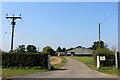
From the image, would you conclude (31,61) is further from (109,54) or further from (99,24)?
(99,24)

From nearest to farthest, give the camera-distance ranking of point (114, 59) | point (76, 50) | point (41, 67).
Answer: point (41, 67), point (114, 59), point (76, 50)

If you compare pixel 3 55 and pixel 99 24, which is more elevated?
pixel 99 24

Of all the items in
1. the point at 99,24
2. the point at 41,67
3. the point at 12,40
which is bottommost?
the point at 41,67

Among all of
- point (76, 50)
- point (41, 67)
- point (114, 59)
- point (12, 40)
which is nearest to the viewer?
point (41, 67)

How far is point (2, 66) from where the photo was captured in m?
28.5

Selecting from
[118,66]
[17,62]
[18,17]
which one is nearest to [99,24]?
[118,66]

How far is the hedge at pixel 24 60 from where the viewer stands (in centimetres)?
2829

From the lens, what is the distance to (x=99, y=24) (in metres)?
36.6

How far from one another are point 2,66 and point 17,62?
194cm

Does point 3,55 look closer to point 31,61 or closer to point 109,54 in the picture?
point 31,61

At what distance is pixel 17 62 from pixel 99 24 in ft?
49.6

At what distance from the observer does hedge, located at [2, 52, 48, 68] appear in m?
28.3

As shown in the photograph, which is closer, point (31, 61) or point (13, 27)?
Answer: point (31, 61)

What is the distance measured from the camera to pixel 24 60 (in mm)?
28469
